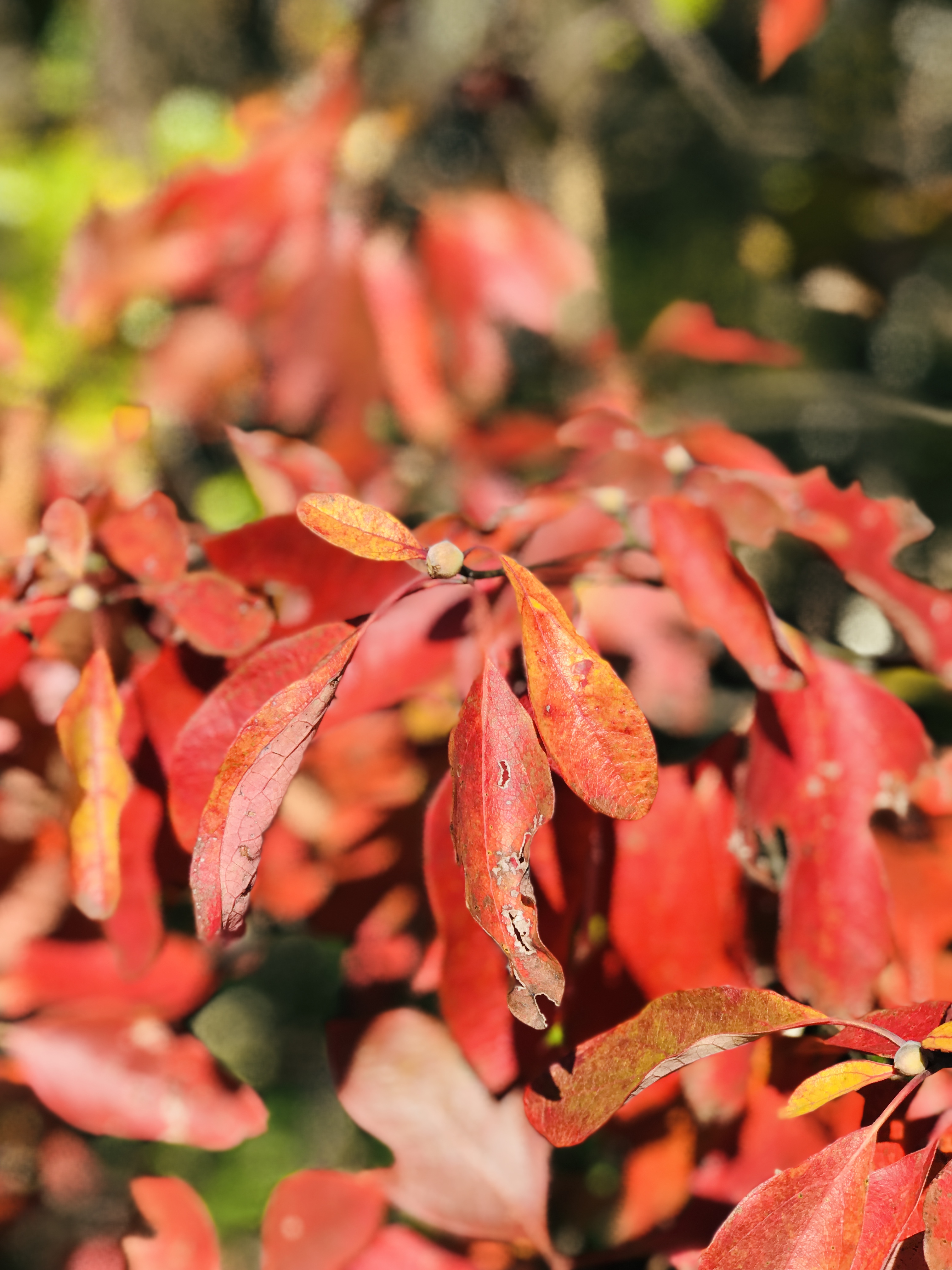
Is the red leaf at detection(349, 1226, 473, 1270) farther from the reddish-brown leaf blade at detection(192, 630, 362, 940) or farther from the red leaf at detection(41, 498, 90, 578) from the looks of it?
the red leaf at detection(41, 498, 90, 578)

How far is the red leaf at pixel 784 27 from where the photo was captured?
75cm

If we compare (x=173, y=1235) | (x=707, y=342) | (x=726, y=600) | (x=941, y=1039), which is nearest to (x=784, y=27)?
(x=707, y=342)

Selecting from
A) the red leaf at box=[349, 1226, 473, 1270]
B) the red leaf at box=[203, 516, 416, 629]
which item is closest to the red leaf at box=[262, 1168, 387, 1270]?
the red leaf at box=[349, 1226, 473, 1270]

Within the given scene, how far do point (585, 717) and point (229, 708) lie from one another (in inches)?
7.0

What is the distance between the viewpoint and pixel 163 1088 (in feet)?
1.92

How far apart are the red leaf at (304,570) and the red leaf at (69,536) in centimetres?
8

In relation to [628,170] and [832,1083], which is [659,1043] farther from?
[628,170]

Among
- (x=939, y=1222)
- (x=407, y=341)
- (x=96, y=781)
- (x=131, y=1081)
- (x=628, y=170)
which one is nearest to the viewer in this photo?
(x=939, y=1222)

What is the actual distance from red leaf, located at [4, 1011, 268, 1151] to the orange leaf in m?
0.38

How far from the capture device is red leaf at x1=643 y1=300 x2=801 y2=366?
102 cm

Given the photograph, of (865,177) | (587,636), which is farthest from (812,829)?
(865,177)

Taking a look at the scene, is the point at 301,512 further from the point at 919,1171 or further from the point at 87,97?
the point at 87,97

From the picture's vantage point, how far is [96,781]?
0.48 m

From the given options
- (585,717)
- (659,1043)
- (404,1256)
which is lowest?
(404,1256)
